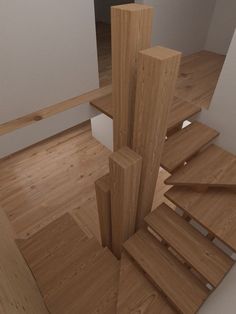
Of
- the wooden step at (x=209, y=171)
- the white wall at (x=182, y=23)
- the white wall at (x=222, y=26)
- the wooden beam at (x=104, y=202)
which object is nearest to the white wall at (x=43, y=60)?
the white wall at (x=182, y=23)

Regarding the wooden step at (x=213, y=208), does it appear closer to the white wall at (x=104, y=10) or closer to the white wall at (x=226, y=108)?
the white wall at (x=226, y=108)

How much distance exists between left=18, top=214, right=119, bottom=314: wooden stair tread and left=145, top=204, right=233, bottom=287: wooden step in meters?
0.48

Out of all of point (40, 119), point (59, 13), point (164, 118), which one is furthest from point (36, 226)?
point (59, 13)

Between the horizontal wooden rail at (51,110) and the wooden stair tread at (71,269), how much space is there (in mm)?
1092

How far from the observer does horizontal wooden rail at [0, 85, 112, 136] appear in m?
2.23

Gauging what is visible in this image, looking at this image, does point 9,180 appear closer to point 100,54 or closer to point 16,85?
point 16,85

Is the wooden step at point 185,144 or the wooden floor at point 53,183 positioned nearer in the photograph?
the wooden step at point 185,144

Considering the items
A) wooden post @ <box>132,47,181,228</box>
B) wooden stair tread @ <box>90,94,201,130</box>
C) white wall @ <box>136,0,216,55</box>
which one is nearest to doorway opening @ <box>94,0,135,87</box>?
wooden stair tread @ <box>90,94,201,130</box>

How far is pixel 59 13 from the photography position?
1992 mm

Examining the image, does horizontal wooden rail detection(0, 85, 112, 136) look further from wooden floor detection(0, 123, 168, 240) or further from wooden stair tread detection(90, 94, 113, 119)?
wooden floor detection(0, 123, 168, 240)

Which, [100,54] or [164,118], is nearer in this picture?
[164,118]

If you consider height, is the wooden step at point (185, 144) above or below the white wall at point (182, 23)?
below

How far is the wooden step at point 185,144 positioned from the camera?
185cm

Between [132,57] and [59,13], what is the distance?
1.46 m
